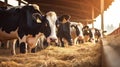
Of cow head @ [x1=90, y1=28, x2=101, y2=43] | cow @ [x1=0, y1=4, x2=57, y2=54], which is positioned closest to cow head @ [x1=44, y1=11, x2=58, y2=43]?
cow @ [x1=0, y1=4, x2=57, y2=54]

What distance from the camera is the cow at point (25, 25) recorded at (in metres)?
7.57

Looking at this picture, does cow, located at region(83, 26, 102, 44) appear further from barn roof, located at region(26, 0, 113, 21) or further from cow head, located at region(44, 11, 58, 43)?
cow head, located at region(44, 11, 58, 43)

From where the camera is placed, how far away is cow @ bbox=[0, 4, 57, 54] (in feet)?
24.8

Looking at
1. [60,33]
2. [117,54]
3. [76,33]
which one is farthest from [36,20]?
[76,33]

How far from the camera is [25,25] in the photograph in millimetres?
7602

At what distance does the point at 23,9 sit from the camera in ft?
25.7

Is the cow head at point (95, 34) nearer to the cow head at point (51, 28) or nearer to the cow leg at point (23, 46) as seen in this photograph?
the cow head at point (51, 28)

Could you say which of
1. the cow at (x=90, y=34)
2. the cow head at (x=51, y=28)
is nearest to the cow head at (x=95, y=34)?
the cow at (x=90, y=34)

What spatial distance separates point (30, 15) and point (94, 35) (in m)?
9.25

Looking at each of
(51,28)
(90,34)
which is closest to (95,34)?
(90,34)

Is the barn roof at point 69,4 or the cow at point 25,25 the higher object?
the barn roof at point 69,4

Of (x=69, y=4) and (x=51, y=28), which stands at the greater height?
(x=69, y=4)

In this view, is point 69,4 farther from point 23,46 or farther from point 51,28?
point 23,46

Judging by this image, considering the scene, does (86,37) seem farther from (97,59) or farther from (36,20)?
(97,59)
